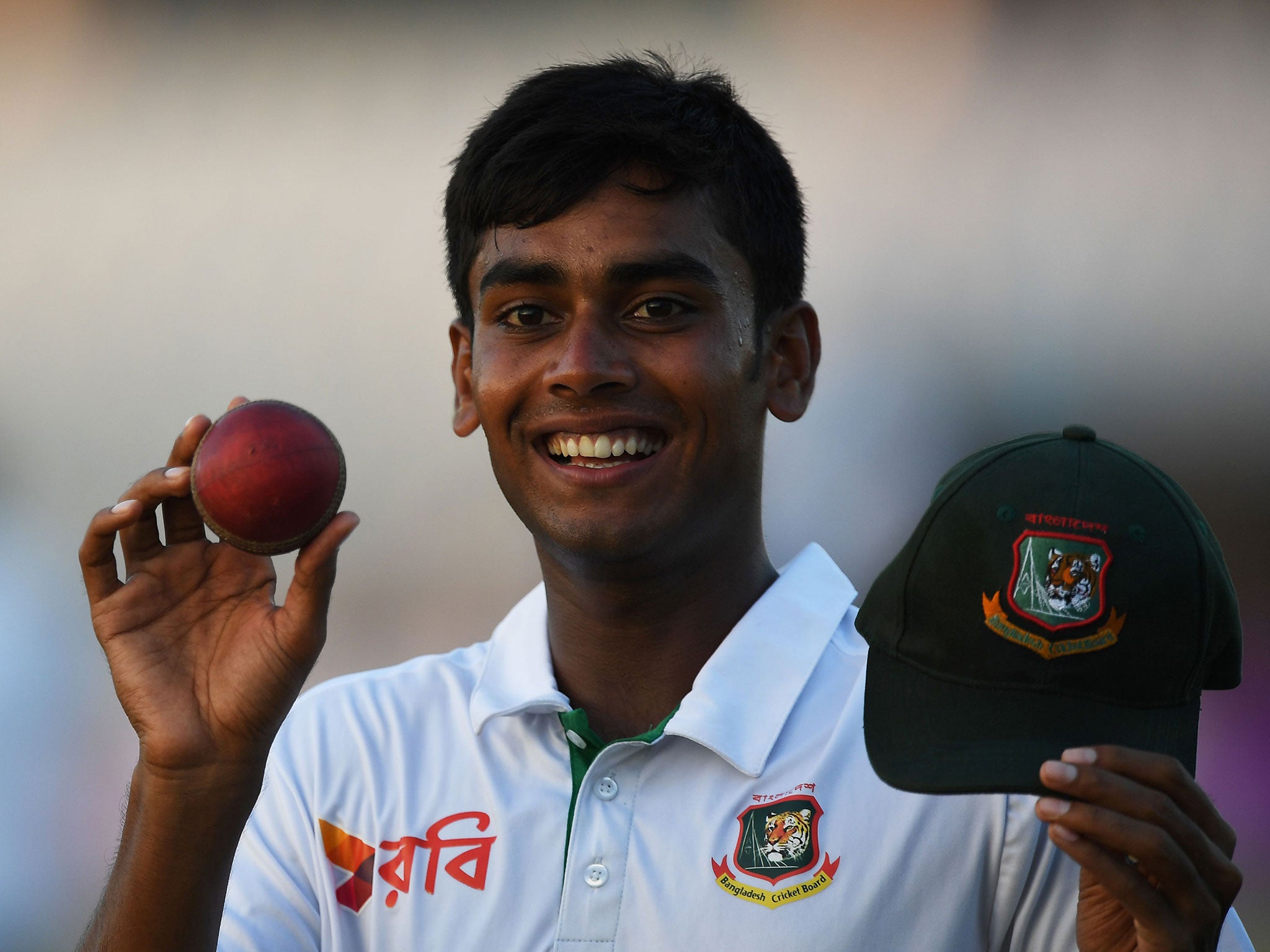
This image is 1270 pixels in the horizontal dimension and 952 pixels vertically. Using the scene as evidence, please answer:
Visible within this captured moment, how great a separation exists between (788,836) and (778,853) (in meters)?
0.03

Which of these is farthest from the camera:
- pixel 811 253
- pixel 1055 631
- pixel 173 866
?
pixel 811 253

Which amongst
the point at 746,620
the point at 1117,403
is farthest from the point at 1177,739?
the point at 1117,403

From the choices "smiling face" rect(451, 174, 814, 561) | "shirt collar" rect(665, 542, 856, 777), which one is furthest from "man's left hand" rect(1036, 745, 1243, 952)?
"smiling face" rect(451, 174, 814, 561)

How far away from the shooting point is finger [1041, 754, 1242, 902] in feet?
4.45

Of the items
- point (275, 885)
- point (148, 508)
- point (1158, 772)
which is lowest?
point (275, 885)

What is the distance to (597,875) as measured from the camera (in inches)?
72.4

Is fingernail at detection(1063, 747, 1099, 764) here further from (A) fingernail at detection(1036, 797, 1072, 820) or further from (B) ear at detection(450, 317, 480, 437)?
(B) ear at detection(450, 317, 480, 437)

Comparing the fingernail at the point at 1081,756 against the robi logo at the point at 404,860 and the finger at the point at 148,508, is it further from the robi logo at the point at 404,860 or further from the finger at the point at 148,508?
the finger at the point at 148,508

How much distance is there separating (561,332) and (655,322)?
144 millimetres

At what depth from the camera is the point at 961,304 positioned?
14.8ft

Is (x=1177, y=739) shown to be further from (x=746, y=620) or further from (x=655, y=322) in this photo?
(x=655, y=322)

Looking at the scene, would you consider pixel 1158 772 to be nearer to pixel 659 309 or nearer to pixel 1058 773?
pixel 1058 773

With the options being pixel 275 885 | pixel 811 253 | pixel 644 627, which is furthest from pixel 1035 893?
pixel 811 253

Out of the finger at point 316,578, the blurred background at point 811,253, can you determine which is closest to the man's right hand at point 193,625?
the finger at point 316,578
